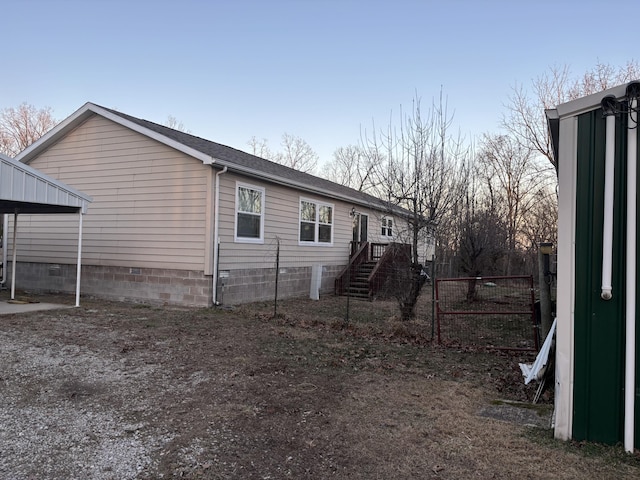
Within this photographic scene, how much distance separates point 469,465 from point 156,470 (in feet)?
6.71

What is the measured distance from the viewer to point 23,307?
9.15 metres

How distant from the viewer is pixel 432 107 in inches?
349

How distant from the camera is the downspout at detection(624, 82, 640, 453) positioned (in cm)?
302

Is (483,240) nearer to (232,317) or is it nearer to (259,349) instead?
(232,317)

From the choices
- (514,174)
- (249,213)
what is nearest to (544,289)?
(249,213)

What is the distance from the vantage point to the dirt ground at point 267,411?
2840mm

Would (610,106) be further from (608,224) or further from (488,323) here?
(488,323)

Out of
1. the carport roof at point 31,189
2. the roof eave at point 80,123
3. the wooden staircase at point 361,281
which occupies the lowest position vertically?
the wooden staircase at point 361,281

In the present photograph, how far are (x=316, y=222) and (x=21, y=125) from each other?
28086mm

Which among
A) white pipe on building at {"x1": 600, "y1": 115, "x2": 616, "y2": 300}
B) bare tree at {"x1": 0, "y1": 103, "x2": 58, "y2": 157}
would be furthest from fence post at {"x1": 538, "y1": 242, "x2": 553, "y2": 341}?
bare tree at {"x1": 0, "y1": 103, "x2": 58, "y2": 157}

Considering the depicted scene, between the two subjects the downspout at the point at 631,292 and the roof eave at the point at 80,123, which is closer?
the downspout at the point at 631,292

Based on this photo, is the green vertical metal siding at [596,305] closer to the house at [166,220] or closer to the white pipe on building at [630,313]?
the white pipe on building at [630,313]

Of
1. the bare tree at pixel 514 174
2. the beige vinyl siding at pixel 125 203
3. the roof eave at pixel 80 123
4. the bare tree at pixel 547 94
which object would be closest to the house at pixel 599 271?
the roof eave at pixel 80 123

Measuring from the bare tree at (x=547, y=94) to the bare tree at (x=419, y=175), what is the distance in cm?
958
